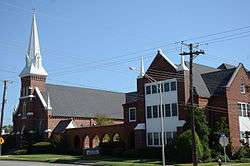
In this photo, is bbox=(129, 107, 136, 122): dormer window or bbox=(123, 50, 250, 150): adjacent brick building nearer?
bbox=(123, 50, 250, 150): adjacent brick building

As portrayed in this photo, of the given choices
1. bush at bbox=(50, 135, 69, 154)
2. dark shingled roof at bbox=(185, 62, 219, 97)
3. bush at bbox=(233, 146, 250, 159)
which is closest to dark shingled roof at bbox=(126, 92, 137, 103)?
bush at bbox=(50, 135, 69, 154)

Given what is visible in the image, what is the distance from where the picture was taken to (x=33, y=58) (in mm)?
75312

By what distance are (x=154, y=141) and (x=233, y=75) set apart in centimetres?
1202

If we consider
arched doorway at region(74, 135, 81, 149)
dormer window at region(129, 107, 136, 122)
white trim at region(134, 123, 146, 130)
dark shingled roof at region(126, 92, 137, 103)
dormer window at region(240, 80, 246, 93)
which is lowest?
arched doorway at region(74, 135, 81, 149)

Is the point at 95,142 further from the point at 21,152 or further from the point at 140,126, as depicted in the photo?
the point at 140,126

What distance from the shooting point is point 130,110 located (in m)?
54.5

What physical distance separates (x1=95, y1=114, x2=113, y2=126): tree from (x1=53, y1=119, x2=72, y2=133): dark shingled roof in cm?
467

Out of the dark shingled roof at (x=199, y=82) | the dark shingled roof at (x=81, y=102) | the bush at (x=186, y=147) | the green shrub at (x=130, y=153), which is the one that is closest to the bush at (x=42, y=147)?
the dark shingled roof at (x=81, y=102)

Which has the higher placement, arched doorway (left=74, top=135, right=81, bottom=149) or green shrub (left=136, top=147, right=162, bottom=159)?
arched doorway (left=74, top=135, right=81, bottom=149)

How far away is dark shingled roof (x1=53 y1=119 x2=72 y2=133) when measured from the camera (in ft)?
220

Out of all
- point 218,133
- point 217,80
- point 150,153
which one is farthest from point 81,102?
point 218,133

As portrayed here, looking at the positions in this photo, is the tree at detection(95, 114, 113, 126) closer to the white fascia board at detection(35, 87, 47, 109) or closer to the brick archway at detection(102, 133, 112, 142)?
the brick archway at detection(102, 133, 112, 142)

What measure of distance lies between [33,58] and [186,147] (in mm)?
41308

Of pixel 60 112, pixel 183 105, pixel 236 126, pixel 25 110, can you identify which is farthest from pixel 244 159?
pixel 25 110
